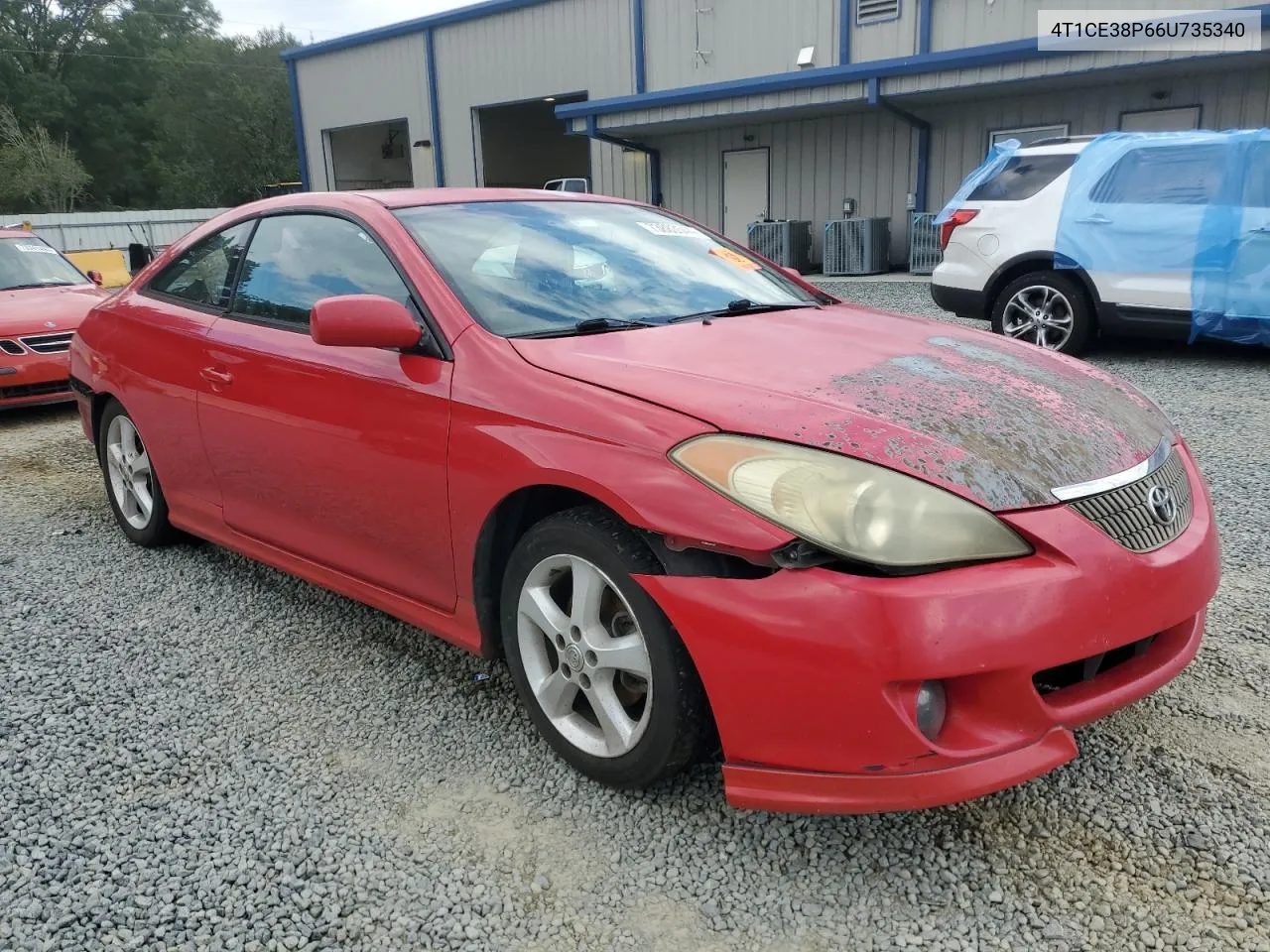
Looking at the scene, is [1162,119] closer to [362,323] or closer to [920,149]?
[920,149]

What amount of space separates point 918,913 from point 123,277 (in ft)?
60.5

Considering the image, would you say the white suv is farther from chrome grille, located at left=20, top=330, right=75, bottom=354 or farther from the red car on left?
chrome grille, located at left=20, top=330, right=75, bottom=354

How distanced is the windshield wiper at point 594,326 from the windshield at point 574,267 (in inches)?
0.6

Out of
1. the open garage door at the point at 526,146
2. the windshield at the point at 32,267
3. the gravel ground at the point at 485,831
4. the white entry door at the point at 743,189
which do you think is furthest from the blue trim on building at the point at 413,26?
the gravel ground at the point at 485,831

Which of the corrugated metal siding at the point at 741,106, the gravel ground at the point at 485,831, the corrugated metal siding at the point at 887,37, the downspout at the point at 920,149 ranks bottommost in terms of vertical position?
the gravel ground at the point at 485,831

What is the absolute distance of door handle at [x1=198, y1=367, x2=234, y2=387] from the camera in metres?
3.26

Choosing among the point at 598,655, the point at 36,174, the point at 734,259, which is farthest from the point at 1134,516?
the point at 36,174

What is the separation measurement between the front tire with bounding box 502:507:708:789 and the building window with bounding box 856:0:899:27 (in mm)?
16873

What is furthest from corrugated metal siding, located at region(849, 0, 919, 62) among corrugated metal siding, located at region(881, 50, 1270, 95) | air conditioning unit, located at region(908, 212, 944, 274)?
air conditioning unit, located at region(908, 212, 944, 274)

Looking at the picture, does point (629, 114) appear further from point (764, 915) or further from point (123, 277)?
point (764, 915)

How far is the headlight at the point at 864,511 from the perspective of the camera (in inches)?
71.6

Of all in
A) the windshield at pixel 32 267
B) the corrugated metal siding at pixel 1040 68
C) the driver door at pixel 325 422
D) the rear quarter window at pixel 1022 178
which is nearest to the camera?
the driver door at pixel 325 422

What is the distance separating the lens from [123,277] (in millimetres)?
16984

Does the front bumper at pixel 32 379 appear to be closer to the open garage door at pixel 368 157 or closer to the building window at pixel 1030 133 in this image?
the building window at pixel 1030 133
